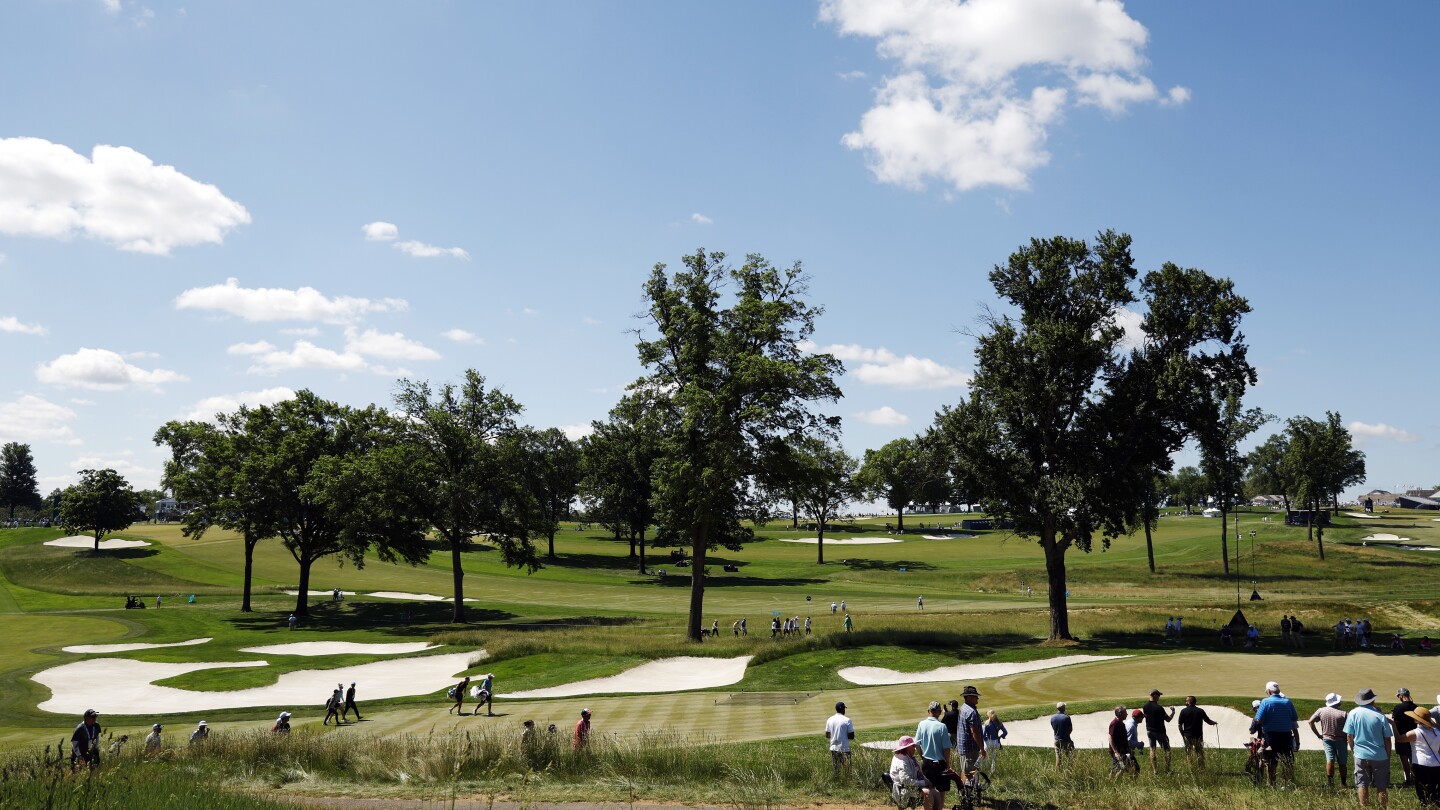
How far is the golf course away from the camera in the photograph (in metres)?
17.0

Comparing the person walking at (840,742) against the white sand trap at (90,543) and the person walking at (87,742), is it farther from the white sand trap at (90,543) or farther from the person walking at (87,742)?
the white sand trap at (90,543)

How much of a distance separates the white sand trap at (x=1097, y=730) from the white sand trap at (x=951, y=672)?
370 inches

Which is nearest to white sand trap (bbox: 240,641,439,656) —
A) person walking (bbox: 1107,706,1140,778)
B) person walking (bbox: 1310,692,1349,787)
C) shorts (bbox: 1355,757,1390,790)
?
person walking (bbox: 1107,706,1140,778)

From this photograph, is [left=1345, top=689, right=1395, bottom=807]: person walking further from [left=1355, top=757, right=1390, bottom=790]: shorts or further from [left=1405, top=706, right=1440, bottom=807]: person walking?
[left=1405, top=706, right=1440, bottom=807]: person walking

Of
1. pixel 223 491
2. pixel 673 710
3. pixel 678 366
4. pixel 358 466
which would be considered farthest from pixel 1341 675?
pixel 223 491

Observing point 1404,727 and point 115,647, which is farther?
point 115,647

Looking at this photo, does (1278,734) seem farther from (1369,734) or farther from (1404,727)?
(1404,727)

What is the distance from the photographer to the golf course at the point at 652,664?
17.0 meters

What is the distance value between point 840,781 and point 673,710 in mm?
14025

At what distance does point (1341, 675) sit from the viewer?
30.4m

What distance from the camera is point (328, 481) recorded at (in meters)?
62.7

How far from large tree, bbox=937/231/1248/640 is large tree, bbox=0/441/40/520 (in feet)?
738

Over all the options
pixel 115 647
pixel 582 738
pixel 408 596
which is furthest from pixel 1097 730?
pixel 408 596

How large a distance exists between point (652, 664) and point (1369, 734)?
99.0ft
